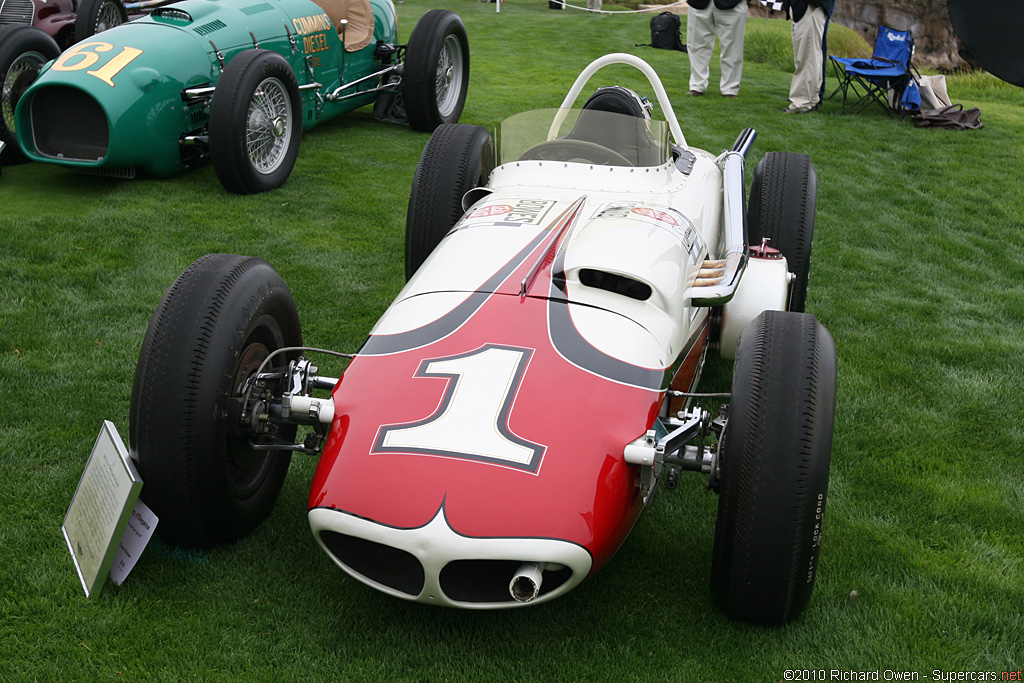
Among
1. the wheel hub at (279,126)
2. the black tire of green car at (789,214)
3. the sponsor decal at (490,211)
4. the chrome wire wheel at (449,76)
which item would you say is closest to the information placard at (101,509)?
the sponsor decal at (490,211)

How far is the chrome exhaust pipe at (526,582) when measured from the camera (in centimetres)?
243

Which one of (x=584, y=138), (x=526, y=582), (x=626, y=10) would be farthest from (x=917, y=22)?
(x=526, y=582)

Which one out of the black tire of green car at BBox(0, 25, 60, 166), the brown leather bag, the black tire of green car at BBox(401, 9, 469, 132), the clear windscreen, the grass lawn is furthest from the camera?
the brown leather bag

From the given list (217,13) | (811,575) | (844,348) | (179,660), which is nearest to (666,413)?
(811,575)

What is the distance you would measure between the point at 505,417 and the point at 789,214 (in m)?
2.69

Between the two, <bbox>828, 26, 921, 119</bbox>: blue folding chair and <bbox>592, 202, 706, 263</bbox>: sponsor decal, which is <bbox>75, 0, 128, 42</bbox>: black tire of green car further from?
<bbox>828, 26, 921, 119</bbox>: blue folding chair

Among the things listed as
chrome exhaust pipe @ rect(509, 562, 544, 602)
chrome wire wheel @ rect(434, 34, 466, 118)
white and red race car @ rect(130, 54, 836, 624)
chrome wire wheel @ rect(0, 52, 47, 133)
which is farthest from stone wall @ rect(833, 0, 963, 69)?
chrome exhaust pipe @ rect(509, 562, 544, 602)

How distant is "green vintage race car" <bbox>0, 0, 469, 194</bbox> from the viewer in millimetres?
6535

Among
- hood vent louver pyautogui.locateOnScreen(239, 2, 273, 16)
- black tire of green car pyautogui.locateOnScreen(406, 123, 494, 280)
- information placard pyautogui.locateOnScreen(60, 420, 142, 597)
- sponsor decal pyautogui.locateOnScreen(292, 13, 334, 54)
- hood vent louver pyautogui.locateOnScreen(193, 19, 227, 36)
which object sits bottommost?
information placard pyautogui.locateOnScreen(60, 420, 142, 597)

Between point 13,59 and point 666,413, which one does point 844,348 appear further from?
point 13,59

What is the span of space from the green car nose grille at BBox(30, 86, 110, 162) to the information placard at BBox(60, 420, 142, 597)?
4291 mm

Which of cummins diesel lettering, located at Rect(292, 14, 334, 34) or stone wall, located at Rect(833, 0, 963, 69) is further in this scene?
stone wall, located at Rect(833, 0, 963, 69)

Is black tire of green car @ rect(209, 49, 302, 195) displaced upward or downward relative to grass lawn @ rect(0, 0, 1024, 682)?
upward

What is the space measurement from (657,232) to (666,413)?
0.85 m
